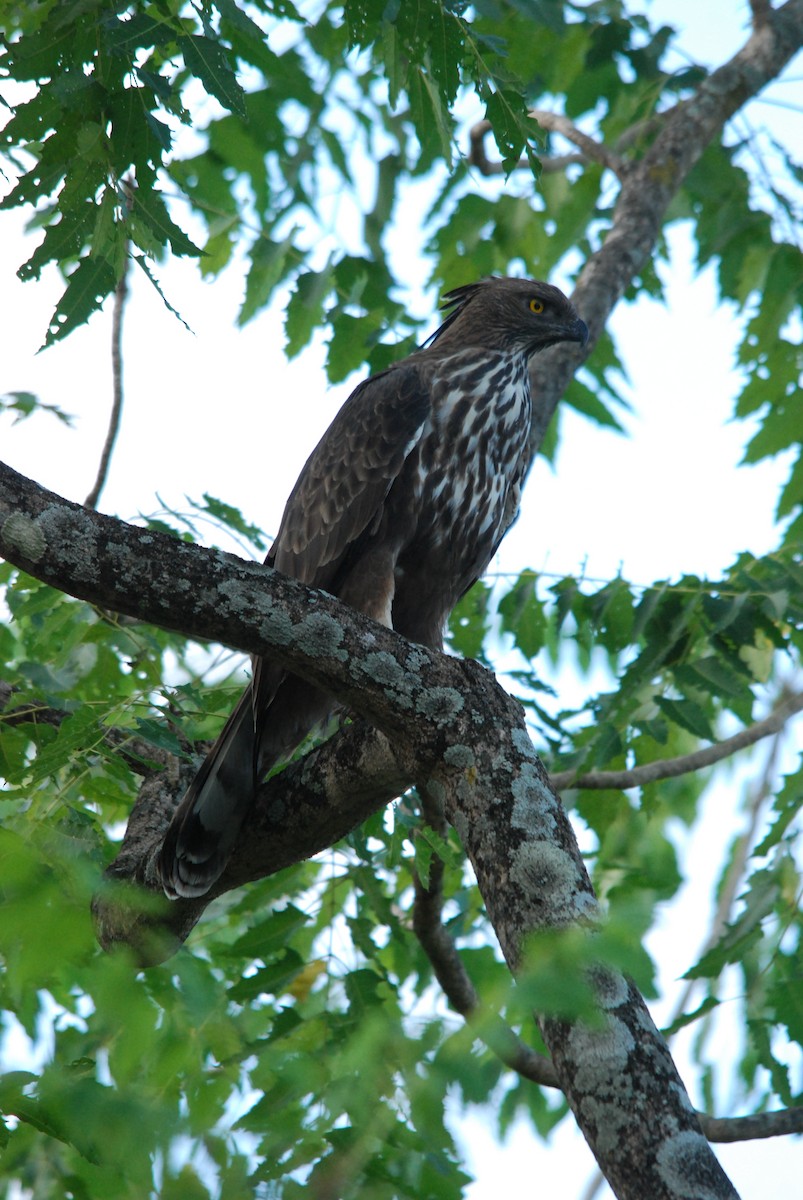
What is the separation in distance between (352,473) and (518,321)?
4.28ft

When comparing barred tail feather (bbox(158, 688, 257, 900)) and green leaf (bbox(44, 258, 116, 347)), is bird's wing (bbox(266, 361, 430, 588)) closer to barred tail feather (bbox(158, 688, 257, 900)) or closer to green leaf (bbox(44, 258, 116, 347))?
barred tail feather (bbox(158, 688, 257, 900))

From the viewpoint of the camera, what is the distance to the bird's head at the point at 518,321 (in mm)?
4887

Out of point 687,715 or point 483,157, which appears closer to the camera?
point 687,715

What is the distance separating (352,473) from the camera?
162 inches

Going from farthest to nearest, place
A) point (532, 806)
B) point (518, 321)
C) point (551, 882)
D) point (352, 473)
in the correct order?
point (518, 321), point (352, 473), point (532, 806), point (551, 882)

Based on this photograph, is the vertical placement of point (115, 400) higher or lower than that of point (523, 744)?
higher

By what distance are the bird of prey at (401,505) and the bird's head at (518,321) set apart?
317mm

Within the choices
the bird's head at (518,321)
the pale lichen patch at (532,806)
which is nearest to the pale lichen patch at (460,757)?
A: the pale lichen patch at (532,806)

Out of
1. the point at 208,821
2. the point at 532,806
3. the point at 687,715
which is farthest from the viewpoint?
the point at 687,715

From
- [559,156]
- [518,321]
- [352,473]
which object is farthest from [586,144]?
[352,473]

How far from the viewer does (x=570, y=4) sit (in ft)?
17.7

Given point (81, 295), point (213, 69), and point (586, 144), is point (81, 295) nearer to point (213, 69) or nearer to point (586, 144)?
point (213, 69)

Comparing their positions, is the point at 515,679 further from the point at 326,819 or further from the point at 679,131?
the point at 679,131

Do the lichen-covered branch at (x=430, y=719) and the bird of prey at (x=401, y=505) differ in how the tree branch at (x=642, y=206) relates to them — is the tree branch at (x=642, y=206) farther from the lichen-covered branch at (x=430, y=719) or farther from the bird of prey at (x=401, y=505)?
the lichen-covered branch at (x=430, y=719)
